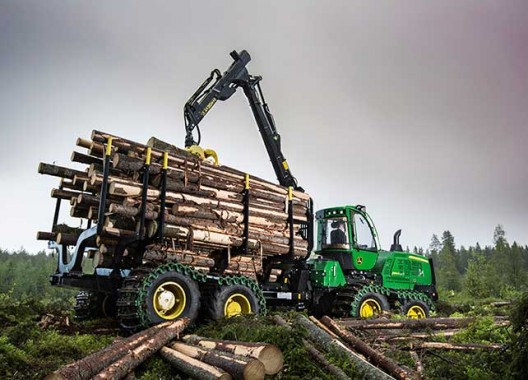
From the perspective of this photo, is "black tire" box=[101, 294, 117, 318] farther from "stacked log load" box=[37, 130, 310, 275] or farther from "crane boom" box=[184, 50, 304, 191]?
"crane boom" box=[184, 50, 304, 191]

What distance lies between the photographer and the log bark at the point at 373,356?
5.34 m

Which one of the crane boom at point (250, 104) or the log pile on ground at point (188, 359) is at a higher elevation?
the crane boom at point (250, 104)

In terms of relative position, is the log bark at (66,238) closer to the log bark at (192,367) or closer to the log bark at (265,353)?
the log bark at (192,367)

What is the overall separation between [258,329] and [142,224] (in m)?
3.77

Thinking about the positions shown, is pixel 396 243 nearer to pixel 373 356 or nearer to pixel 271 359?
pixel 373 356

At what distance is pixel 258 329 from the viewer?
6914 millimetres

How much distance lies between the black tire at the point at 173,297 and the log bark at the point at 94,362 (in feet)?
5.69

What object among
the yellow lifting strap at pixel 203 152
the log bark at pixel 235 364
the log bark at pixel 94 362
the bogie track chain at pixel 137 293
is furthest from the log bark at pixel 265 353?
the yellow lifting strap at pixel 203 152

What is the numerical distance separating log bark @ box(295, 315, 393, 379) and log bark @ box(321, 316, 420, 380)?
29 centimetres

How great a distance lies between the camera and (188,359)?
5895 mm

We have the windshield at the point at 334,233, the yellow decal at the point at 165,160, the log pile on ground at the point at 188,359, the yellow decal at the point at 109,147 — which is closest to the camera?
the log pile on ground at the point at 188,359

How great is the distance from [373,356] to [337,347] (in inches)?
20.6

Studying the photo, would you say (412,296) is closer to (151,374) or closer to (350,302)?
(350,302)

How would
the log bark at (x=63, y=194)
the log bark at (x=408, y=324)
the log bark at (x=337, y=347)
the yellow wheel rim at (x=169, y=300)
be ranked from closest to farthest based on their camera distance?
the log bark at (x=337, y=347) → the log bark at (x=408, y=324) → the yellow wheel rim at (x=169, y=300) → the log bark at (x=63, y=194)
